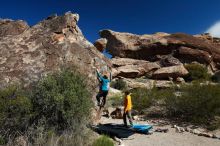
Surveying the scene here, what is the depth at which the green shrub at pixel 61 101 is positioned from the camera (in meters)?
9.19

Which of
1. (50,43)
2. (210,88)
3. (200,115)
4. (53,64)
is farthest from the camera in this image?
(210,88)

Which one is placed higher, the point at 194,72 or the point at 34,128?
the point at 194,72

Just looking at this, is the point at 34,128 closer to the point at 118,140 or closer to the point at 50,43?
the point at 118,140

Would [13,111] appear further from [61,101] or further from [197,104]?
[197,104]

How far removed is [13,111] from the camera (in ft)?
28.6

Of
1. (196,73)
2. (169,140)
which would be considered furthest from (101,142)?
(196,73)

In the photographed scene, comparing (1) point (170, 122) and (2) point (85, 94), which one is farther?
(1) point (170, 122)

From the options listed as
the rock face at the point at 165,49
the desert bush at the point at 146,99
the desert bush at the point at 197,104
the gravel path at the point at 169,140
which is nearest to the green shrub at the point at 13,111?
the gravel path at the point at 169,140

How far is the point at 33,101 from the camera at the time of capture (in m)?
9.21

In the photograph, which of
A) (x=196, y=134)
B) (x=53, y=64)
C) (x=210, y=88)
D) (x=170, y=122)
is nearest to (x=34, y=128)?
(x=53, y=64)

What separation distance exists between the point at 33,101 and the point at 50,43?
3169mm

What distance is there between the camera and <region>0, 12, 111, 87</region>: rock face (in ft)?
34.6

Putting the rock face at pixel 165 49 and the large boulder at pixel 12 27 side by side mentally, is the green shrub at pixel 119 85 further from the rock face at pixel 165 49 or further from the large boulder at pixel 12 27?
the large boulder at pixel 12 27

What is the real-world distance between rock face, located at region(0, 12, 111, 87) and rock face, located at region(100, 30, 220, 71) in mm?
31200
